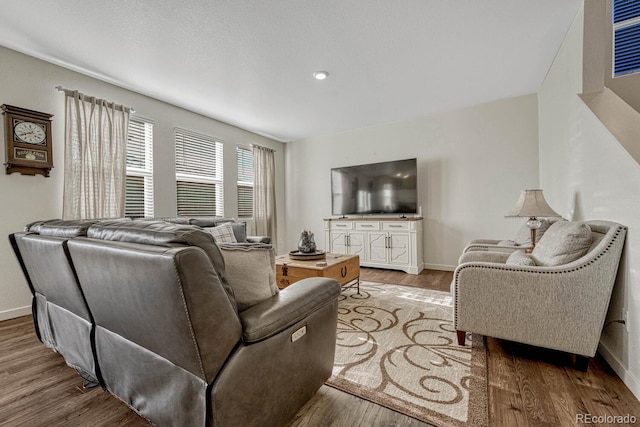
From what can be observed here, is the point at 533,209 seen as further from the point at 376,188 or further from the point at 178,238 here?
the point at 178,238

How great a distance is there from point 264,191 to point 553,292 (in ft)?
14.9

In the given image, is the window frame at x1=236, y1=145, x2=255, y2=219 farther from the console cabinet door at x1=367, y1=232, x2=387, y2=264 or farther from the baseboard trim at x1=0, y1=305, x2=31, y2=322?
the baseboard trim at x1=0, y1=305, x2=31, y2=322


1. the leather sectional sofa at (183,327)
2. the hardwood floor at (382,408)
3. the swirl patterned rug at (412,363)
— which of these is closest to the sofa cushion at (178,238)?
the leather sectional sofa at (183,327)

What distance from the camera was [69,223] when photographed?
1.53m

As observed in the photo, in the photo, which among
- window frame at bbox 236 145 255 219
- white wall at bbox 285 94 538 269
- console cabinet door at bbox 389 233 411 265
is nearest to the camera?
white wall at bbox 285 94 538 269

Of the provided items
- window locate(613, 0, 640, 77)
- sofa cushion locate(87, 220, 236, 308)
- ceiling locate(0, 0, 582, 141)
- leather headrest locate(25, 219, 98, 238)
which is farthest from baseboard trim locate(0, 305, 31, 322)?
window locate(613, 0, 640, 77)

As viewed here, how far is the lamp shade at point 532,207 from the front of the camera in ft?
7.75

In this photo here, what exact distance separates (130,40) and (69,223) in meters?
1.82

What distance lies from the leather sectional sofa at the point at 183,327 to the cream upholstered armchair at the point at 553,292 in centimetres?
100

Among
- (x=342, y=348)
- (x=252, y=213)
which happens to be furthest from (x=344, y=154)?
(x=342, y=348)

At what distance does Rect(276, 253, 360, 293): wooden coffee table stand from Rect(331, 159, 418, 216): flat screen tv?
1.81m

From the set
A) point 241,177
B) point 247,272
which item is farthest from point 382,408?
point 241,177

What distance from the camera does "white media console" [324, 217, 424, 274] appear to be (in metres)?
4.09

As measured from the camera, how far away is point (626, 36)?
100.0 inches
